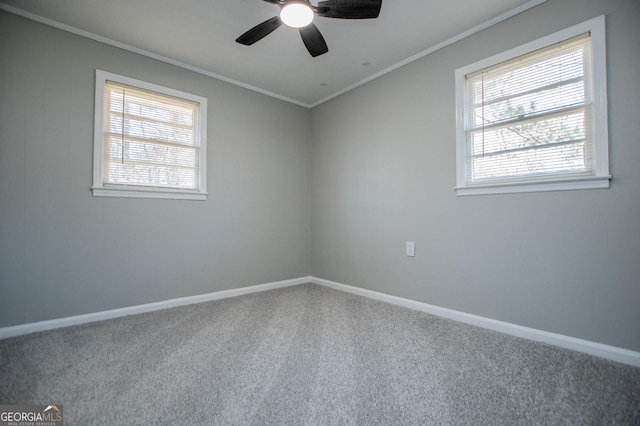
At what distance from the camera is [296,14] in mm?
1822

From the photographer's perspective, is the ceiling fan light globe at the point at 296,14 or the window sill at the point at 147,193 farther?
the window sill at the point at 147,193

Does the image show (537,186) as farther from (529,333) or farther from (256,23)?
(256,23)

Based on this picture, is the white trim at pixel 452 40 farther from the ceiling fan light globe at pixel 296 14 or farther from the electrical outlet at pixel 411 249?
the electrical outlet at pixel 411 249

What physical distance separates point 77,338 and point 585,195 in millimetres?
3772

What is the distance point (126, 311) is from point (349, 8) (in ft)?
10.1

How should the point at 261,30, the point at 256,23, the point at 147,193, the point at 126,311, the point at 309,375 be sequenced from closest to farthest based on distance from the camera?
1. the point at 309,375
2. the point at 261,30
3. the point at 256,23
4. the point at 126,311
5. the point at 147,193

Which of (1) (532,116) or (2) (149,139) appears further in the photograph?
(2) (149,139)

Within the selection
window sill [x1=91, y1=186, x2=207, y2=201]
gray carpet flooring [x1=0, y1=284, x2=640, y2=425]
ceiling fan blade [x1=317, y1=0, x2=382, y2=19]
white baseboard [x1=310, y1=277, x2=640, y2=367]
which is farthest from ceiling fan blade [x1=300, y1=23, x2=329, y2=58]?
white baseboard [x1=310, y1=277, x2=640, y2=367]

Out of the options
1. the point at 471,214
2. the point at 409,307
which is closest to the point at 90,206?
the point at 409,307

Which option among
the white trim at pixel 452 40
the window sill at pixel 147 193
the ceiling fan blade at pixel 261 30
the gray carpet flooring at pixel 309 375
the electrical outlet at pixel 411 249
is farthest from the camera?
the electrical outlet at pixel 411 249

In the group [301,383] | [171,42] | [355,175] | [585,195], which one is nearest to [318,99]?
[355,175]

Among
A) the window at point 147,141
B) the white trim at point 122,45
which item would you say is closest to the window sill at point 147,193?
the window at point 147,141

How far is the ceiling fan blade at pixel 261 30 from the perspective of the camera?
195 centimetres

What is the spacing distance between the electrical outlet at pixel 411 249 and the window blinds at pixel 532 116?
2.65 feet
